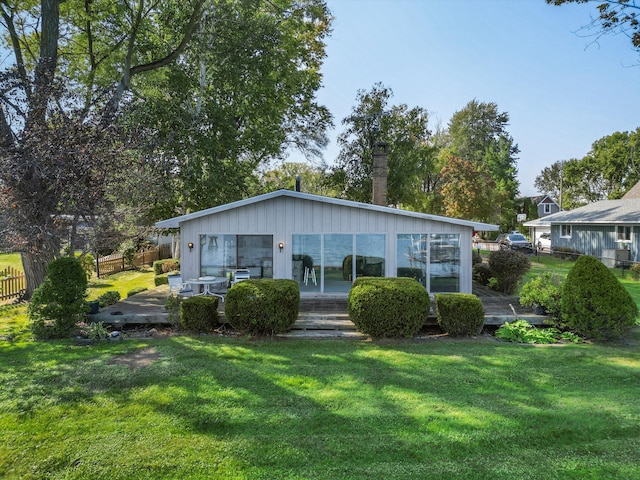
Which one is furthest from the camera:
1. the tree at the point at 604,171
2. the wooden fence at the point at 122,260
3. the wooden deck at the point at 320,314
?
the tree at the point at 604,171

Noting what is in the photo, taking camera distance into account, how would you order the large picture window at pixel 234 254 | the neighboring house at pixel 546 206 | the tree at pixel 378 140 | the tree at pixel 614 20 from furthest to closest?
the neighboring house at pixel 546 206
the tree at pixel 378 140
the large picture window at pixel 234 254
the tree at pixel 614 20

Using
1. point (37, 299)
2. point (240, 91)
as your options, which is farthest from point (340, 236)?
point (240, 91)

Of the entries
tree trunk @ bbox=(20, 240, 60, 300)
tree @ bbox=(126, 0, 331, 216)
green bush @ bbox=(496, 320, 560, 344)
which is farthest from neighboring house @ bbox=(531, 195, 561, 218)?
tree trunk @ bbox=(20, 240, 60, 300)

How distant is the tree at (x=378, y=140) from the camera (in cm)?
2248

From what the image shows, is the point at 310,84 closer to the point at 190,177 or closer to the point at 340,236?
the point at 190,177

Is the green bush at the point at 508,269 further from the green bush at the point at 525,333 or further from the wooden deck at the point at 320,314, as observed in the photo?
the green bush at the point at 525,333

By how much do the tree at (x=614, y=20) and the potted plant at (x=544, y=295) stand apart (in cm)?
565

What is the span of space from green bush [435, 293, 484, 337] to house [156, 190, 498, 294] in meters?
2.68

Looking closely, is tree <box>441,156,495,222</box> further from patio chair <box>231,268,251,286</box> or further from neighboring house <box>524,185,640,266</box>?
patio chair <box>231,268,251,286</box>

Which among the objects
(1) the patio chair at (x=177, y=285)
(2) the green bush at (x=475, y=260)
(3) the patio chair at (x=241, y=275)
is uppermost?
(2) the green bush at (x=475, y=260)

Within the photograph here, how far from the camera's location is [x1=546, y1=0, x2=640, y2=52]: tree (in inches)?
341

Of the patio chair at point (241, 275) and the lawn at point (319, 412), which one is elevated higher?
the patio chair at point (241, 275)

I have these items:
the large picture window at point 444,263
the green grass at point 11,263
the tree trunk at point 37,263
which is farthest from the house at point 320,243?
the green grass at point 11,263

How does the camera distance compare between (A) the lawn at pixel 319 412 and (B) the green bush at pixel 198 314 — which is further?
(B) the green bush at pixel 198 314
